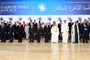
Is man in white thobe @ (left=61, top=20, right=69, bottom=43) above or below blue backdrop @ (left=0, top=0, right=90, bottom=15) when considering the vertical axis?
below

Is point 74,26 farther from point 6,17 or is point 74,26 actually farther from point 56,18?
point 6,17

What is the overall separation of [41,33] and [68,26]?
79.0 inches

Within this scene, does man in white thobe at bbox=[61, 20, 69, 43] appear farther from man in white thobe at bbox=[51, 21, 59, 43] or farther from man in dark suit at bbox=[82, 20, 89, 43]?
man in dark suit at bbox=[82, 20, 89, 43]

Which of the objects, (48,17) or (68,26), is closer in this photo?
(68,26)

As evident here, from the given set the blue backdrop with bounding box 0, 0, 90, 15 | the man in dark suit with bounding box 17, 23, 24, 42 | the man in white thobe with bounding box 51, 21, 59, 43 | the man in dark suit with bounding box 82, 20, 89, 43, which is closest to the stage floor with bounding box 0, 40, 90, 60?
the man in dark suit with bounding box 82, 20, 89, 43

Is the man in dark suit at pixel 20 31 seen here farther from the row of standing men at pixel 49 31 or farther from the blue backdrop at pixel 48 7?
the blue backdrop at pixel 48 7

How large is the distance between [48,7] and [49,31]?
2840 millimetres

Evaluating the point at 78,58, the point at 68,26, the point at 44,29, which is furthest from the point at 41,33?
the point at 78,58

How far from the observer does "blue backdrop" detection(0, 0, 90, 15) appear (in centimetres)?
2608

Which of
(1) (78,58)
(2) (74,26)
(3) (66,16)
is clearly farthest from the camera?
(3) (66,16)

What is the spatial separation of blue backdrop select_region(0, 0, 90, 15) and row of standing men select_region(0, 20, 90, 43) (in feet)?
5.98

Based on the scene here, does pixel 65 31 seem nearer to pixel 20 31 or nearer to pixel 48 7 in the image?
pixel 20 31

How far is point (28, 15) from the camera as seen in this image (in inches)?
1029

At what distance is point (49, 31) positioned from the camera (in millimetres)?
24172
